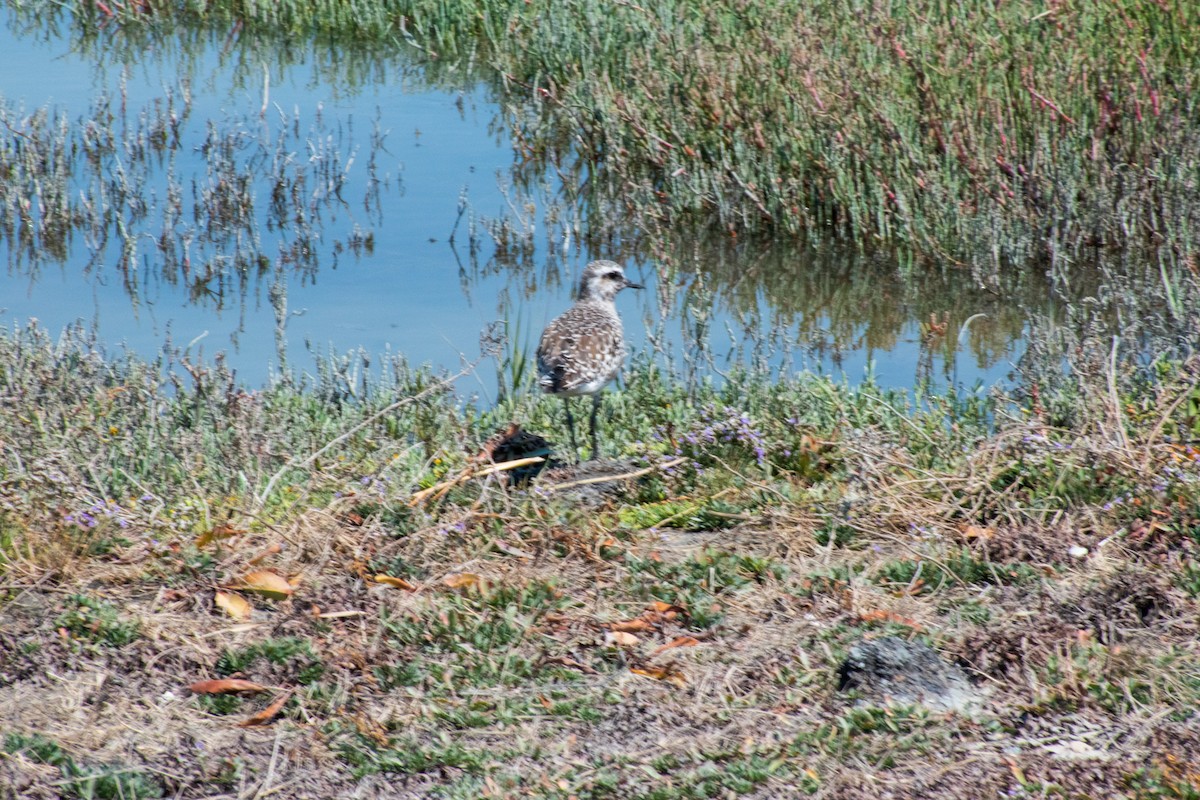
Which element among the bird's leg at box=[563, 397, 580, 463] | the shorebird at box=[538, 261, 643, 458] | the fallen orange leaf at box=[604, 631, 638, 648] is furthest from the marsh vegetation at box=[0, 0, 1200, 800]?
the shorebird at box=[538, 261, 643, 458]

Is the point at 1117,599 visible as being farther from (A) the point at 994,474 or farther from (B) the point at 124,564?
(B) the point at 124,564

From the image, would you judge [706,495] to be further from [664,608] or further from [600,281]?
[600,281]

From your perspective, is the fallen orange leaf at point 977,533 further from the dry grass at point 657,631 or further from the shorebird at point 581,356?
the shorebird at point 581,356

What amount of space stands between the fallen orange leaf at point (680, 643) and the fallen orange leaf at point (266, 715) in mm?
1201

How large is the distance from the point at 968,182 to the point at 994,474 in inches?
219

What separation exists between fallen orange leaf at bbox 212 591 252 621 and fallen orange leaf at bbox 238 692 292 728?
631 millimetres

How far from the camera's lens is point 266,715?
4.55m

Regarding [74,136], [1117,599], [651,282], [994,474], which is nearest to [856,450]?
[994,474]

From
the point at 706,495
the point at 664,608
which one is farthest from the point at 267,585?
the point at 706,495

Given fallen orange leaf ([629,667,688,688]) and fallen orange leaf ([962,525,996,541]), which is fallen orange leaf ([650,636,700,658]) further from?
fallen orange leaf ([962,525,996,541])

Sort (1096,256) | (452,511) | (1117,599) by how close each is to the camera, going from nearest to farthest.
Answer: (1117,599), (452,511), (1096,256)

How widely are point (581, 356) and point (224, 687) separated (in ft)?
9.34

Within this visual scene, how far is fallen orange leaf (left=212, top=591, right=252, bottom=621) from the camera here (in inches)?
204

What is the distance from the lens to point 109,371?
7.91 m
